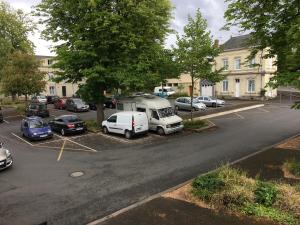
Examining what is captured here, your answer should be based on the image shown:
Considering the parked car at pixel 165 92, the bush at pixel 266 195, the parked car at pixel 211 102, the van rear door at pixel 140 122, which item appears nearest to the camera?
the bush at pixel 266 195

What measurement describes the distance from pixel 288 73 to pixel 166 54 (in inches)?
501

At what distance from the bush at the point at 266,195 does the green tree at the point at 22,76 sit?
30895 mm

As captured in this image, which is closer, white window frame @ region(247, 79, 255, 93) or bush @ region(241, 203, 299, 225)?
bush @ region(241, 203, 299, 225)

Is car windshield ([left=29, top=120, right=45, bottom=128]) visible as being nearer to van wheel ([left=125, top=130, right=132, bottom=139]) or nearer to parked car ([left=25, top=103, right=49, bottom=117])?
van wheel ([left=125, top=130, right=132, bottom=139])

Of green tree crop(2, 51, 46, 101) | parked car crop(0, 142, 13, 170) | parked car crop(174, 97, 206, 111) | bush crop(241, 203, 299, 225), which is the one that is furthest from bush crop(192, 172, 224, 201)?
green tree crop(2, 51, 46, 101)

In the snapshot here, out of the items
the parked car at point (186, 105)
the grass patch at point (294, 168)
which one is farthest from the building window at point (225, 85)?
the grass patch at point (294, 168)

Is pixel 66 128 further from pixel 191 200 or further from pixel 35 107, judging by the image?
pixel 191 200

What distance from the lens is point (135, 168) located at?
47.6ft

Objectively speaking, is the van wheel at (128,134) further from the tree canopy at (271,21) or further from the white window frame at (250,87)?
the white window frame at (250,87)

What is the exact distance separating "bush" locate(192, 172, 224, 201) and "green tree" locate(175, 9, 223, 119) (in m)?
14.4

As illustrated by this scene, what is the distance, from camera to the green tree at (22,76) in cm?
3416

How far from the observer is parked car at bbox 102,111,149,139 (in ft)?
69.4

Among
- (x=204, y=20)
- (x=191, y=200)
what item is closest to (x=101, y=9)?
(x=204, y=20)

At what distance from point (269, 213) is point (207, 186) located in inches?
83.8
